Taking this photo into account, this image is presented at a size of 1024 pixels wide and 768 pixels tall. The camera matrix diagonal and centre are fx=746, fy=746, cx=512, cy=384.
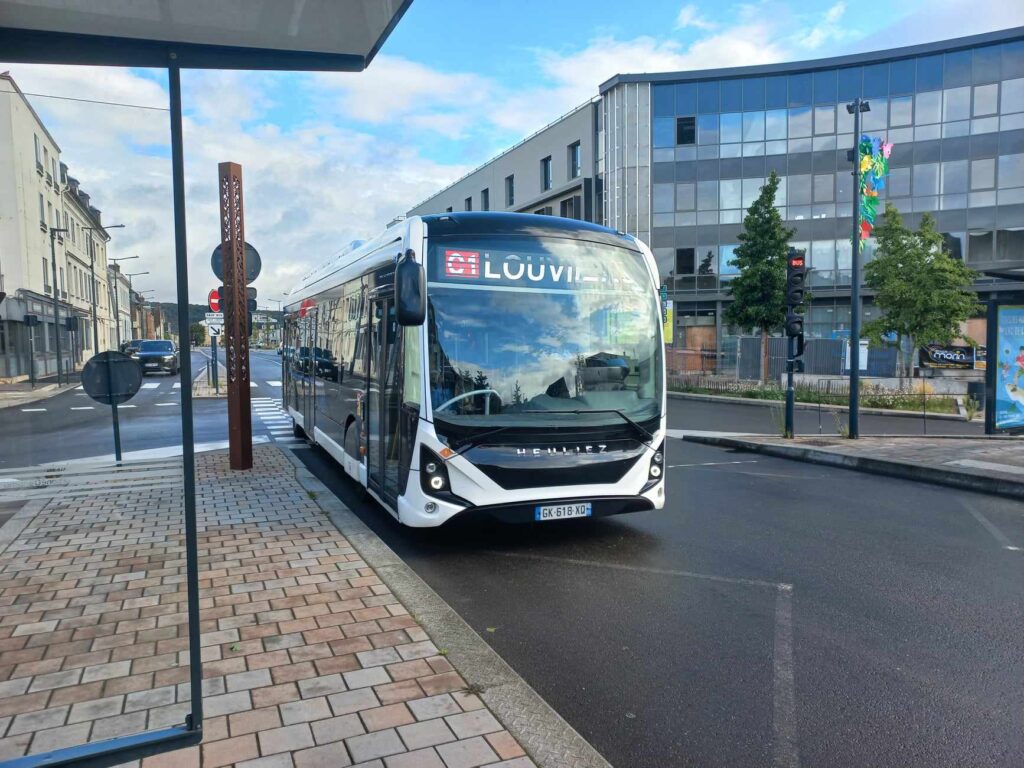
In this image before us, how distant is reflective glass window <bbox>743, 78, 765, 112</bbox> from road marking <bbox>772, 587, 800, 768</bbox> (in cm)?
3634

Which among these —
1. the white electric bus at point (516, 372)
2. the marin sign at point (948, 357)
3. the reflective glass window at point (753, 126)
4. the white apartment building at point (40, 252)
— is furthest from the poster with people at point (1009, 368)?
the reflective glass window at point (753, 126)

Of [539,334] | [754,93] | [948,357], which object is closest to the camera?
[539,334]

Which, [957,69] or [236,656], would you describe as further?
[957,69]

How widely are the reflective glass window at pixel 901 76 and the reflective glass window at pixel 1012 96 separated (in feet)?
12.3

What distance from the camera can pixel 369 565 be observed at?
5.63 meters

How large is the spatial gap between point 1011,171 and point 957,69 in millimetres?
5209

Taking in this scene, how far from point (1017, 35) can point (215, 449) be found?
36.9 metres

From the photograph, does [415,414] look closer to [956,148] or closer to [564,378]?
[564,378]

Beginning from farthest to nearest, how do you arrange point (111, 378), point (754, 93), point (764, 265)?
point (754, 93), point (764, 265), point (111, 378)

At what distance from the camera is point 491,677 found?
3783 millimetres

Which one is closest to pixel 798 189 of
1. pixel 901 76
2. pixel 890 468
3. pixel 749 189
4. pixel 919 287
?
pixel 749 189

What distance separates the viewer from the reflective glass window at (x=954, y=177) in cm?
3423

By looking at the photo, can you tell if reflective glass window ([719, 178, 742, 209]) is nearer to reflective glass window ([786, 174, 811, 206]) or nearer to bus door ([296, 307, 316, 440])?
reflective glass window ([786, 174, 811, 206])

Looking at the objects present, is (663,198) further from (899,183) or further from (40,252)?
(40,252)
